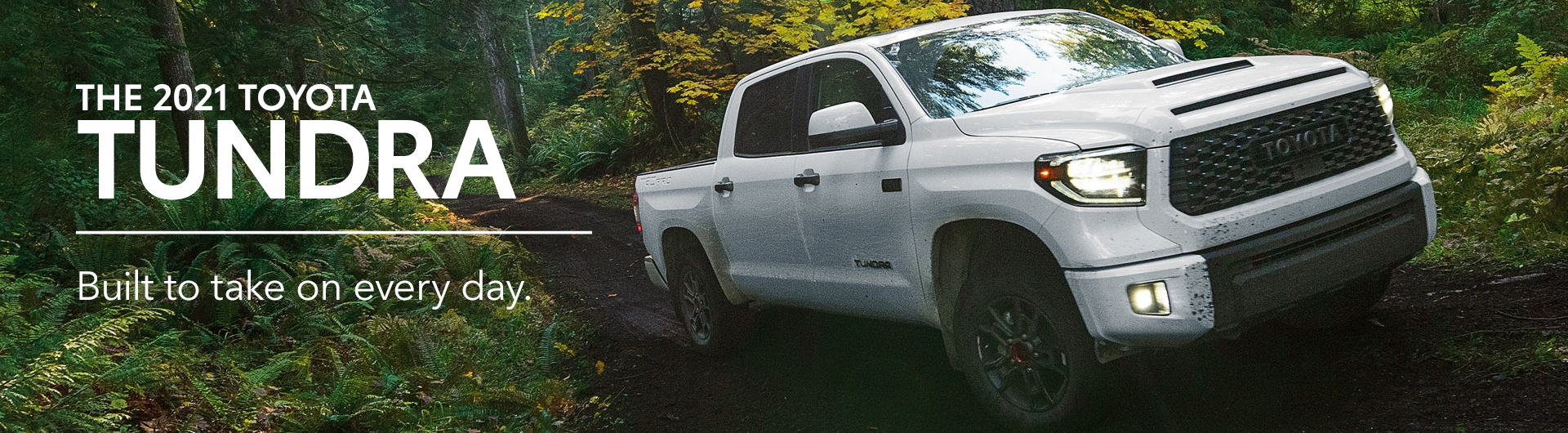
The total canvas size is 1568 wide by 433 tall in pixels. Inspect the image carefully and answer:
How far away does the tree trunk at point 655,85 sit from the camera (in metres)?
19.9

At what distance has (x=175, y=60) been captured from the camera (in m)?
11.5

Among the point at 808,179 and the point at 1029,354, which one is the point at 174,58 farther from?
the point at 1029,354

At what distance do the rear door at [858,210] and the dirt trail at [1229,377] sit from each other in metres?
0.60

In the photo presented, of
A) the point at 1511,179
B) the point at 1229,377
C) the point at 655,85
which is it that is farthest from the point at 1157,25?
the point at 655,85

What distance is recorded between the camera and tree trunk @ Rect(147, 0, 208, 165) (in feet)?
36.4

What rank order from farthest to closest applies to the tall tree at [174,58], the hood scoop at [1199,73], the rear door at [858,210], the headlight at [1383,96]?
the tall tree at [174,58] → the rear door at [858,210] → the headlight at [1383,96] → the hood scoop at [1199,73]

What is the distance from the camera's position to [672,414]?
602 cm

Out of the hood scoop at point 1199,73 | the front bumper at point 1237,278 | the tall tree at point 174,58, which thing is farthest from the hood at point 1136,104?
the tall tree at point 174,58

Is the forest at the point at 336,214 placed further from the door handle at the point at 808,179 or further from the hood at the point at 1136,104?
the hood at the point at 1136,104

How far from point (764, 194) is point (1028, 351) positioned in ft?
6.75

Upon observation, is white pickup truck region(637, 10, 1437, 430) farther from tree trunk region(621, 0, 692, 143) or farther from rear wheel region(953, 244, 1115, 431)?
tree trunk region(621, 0, 692, 143)

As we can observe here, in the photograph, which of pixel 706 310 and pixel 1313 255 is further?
pixel 706 310

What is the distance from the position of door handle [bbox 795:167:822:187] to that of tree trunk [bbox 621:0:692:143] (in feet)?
48.7

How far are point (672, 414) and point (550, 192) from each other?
18249 millimetres
